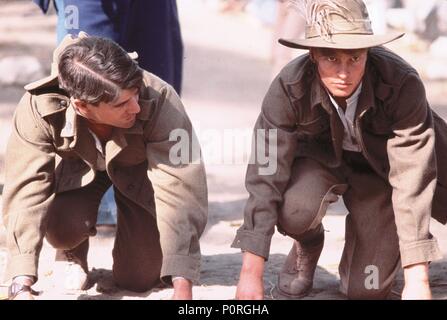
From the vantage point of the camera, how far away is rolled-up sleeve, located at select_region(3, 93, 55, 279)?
3549 millimetres

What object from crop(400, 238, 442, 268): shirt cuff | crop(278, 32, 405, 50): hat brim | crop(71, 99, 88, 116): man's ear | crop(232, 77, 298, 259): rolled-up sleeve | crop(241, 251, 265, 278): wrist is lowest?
crop(241, 251, 265, 278): wrist

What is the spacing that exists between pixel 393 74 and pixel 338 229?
134 centimetres

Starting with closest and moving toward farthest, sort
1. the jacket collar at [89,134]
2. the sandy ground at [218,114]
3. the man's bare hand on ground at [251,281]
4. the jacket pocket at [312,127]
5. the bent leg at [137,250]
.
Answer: the man's bare hand on ground at [251,281], the jacket collar at [89,134], the jacket pocket at [312,127], the bent leg at [137,250], the sandy ground at [218,114]

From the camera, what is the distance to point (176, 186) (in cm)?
360

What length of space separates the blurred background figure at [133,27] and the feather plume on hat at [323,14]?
1243mm

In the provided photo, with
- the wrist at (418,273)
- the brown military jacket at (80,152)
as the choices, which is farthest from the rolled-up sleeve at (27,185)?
the wrist at (418,273)

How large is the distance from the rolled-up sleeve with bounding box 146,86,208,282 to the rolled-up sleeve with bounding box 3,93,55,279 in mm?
348

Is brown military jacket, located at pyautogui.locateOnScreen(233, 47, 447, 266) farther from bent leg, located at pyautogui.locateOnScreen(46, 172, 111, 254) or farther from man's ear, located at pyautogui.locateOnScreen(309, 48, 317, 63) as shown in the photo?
bent leg, located at pyautogui.locateOnScreen(46, 172, 111, 254)

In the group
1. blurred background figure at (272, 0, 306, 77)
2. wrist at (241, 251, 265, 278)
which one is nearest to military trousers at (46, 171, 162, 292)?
wrist at (241, 251, 265, 278)

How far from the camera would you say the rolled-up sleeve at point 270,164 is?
3.57 metres

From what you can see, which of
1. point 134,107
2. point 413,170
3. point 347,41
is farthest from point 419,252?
point 134,107

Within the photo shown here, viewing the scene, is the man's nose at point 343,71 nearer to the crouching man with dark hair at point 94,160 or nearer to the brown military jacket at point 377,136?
the brown military jacket at point 377,136

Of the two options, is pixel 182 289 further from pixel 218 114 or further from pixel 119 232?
pixel 218 114

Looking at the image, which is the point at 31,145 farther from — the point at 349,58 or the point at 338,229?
the point at 338,229
